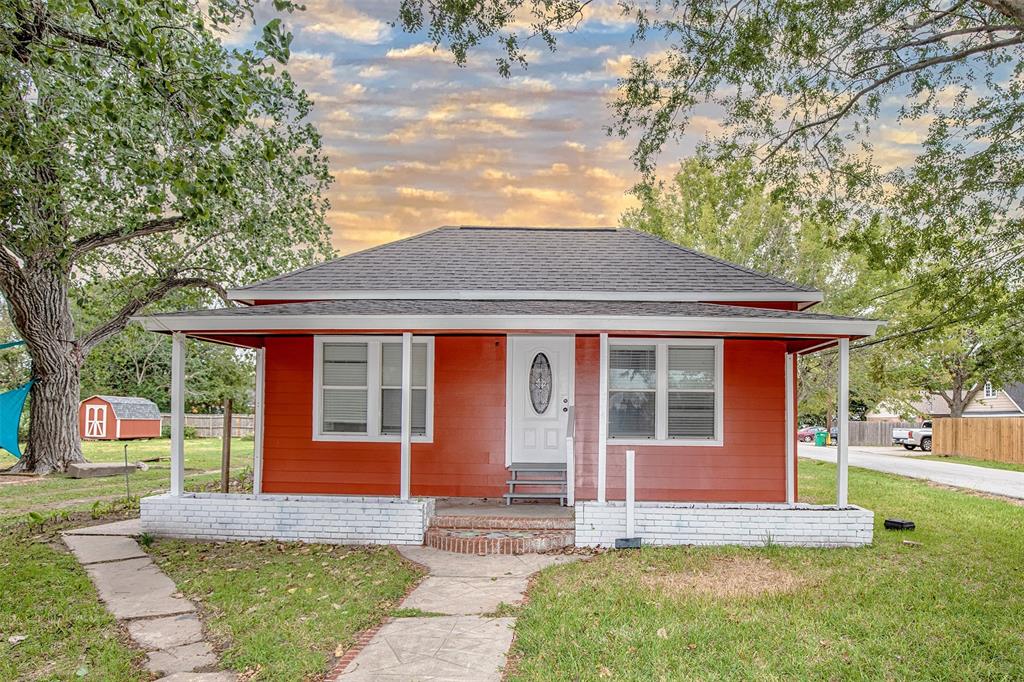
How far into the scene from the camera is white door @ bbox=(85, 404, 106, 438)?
26.2 metres

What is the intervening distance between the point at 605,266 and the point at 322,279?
4338 mm

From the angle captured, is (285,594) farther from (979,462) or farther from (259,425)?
A: (979,462)

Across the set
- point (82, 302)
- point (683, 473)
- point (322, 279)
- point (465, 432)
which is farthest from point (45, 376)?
point (683, 473)

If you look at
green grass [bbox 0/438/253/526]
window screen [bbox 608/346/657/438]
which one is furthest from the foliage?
window screen [bbox 608/346/657/438]

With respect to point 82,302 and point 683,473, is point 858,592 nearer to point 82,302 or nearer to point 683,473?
point 683,473

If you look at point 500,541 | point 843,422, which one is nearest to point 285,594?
point 500,541

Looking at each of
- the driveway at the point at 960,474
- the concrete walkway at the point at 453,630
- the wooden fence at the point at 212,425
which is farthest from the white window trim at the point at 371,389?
the wooden fence at the point at 212,425

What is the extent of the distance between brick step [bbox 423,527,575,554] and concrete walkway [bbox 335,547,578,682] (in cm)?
26

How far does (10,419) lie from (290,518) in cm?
939

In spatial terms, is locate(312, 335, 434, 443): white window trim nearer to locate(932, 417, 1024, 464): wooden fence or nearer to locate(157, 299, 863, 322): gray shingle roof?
locate(157, 299, 863, 322): gray shingle roof

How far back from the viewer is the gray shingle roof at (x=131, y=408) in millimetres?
26219

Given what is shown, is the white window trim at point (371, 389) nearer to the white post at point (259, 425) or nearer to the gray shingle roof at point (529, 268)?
the white post at point (259, 425)

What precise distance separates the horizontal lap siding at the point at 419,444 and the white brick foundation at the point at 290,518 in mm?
1306

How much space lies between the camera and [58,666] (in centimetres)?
423
